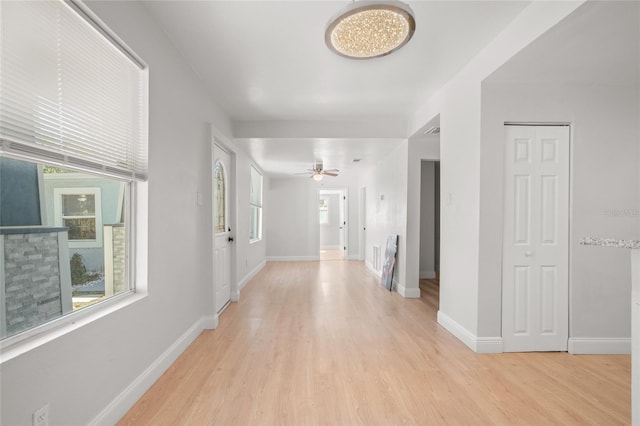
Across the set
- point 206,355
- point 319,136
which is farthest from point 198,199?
point 319,136

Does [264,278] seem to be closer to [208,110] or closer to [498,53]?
[208,110]

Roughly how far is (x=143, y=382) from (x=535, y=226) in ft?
11.0

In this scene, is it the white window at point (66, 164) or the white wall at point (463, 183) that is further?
the white wall at point (463, 183)

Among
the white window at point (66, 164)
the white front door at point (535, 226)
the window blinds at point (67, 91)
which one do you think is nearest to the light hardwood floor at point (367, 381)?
the white front door at point (535, 226)

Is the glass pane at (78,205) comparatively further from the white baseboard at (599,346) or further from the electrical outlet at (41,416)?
the white baseboard at (599,346)

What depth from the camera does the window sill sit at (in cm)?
113

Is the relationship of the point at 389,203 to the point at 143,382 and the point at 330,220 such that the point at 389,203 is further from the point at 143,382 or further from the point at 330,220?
the point at 330,220

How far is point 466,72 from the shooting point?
2.71 metres

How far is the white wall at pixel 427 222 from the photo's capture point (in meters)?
5.98

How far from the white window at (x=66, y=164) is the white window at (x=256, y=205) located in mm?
4374

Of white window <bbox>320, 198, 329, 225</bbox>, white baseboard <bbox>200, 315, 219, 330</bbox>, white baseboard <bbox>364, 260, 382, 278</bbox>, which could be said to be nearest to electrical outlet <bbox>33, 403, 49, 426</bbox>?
white baseboard <bbox>200, 315, 219, 330</bbox>

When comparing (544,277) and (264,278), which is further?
(264,278)

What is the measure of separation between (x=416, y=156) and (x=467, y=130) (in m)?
1.58

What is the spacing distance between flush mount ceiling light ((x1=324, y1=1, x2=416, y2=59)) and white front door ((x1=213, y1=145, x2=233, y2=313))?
2.33 meters
